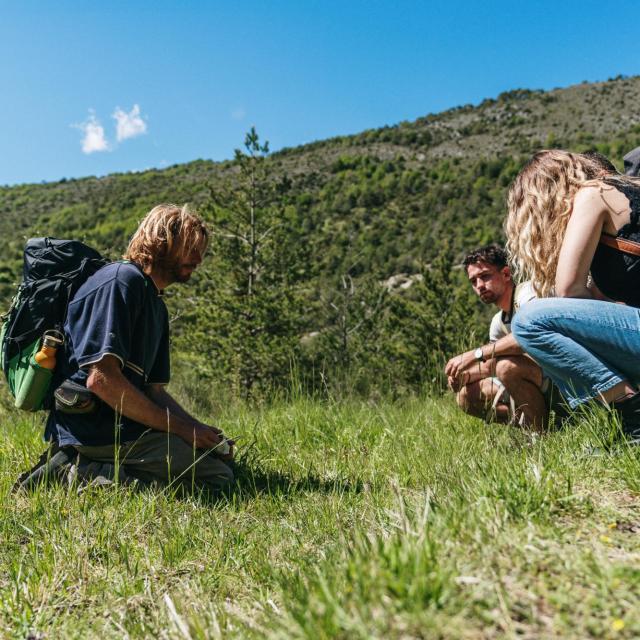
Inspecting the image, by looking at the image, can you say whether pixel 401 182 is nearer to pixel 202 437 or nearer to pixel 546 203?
pixel 546 203

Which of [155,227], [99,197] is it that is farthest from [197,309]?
[99,197]

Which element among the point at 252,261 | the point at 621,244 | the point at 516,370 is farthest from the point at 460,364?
the point at 252,261

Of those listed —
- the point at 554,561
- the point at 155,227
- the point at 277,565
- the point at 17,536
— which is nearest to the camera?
the point at 554,561

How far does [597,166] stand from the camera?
7.42 ft

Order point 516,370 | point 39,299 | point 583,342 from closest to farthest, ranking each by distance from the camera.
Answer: point 583,342
point 39,299
point 516,370

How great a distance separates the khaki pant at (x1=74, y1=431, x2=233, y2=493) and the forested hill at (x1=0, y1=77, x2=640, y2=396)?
1856cm

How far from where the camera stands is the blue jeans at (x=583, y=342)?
203cm

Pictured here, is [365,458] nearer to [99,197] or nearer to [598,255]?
[598,255]

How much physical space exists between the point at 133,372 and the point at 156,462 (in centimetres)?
42

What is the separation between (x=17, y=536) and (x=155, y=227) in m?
1.39

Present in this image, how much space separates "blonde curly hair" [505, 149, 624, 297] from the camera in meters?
2.20

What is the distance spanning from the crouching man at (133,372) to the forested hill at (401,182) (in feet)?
60.9

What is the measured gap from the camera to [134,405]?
2346 millimetres

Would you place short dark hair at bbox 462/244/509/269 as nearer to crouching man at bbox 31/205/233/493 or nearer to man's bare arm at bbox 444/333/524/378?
man's bare arm at bbox 444/333/524/378
